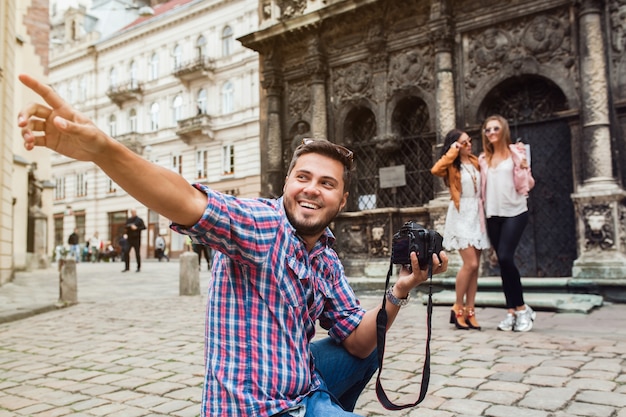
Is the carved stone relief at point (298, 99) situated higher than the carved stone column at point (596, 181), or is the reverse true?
the carved stone relief at point (298, 99)

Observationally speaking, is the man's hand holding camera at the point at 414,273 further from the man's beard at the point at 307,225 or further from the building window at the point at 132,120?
the building window at the point at 132,120

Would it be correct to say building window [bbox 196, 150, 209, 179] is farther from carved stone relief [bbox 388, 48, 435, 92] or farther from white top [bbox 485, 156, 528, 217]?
white top [bbox 485, 156, 528, 217]

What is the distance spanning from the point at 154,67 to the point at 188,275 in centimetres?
3057

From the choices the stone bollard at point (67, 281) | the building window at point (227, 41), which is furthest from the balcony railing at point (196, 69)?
the stone bollard at point (67, 281)

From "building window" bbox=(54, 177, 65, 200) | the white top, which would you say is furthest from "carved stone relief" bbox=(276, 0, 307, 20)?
"building window" bbox=(54, 177, 65, 200)

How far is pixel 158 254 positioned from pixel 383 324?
103 ft

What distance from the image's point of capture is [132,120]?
130 ft

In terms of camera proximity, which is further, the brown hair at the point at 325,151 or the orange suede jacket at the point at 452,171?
the orange suede jacket at the point at 452,171

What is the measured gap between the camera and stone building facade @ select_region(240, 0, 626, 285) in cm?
841

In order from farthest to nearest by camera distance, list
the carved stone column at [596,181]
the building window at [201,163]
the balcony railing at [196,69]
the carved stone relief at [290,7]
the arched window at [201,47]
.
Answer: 1. the building window at [201,163]
2. the arched window at [201,47]
3. the balcony railing at [196,69]
4. the carved stone relief at [290,7]
5. the carved stone column at [596,181]

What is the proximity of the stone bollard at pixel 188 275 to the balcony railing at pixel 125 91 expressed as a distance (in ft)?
100

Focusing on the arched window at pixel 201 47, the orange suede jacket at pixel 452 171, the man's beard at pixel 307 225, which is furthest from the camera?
the arched window at pixel 201 47

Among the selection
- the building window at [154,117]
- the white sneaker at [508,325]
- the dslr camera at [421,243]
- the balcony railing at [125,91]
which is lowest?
the white sneaker at [508,325]

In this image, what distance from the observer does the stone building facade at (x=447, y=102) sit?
841cm
